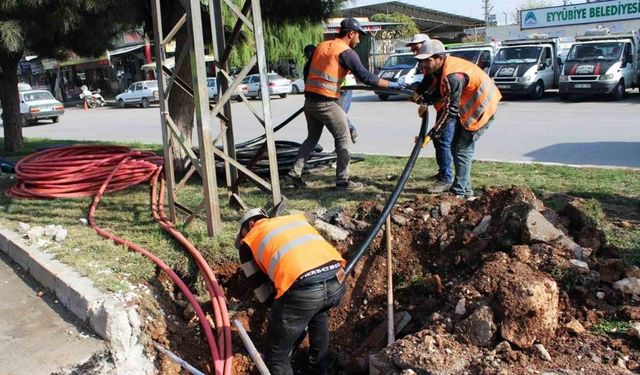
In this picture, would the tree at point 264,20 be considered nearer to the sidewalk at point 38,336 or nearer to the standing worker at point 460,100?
the standing worker at point 460,100

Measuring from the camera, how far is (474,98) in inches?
224

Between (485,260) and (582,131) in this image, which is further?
(582,131)

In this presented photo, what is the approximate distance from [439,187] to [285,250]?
3346 mm

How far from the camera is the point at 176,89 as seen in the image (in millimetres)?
7762

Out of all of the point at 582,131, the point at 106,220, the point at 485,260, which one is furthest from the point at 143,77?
the point at 485,260

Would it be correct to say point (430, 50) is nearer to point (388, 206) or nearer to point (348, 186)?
point (348, 186)

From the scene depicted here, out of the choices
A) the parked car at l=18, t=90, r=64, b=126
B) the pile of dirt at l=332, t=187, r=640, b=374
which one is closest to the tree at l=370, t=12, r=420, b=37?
the parked car at l=18, t=90, r=64, b=126

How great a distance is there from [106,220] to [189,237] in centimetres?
126

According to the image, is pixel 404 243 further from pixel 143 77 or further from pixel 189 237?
pixel 143 77

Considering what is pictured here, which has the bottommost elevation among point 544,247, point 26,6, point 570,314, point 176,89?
point 570,314

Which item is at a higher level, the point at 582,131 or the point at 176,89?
the point at 176,89

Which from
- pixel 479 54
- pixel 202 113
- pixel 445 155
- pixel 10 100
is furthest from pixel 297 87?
pixel 202 113

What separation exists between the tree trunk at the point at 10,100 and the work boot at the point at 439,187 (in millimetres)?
7448

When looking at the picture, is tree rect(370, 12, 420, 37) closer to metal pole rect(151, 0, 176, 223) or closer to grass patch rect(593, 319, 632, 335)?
metal pole rect(151, 0, 176, 223)
